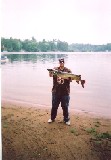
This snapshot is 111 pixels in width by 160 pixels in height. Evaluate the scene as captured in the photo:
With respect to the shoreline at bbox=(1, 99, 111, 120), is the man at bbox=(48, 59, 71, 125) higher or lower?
higher

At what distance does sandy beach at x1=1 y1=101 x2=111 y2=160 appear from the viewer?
4.03 meters

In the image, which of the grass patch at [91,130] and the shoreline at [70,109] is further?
the shoreline at [70,109]

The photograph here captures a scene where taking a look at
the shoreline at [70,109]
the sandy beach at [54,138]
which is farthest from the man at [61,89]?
the shoreline at [70,109]

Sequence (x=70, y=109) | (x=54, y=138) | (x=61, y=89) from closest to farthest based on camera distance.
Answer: (x=54, y=138), (x=61, y=89), (x=70, y=109)

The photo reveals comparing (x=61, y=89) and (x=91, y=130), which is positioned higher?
(x=61, y=89)

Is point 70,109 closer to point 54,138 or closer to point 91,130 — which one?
point 91,130

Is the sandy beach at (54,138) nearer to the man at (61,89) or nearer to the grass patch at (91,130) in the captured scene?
the grass patch at (91,130)

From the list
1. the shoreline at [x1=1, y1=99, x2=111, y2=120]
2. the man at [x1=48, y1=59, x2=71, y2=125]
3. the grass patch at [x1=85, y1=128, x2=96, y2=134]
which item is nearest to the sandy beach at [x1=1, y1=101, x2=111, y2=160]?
the grass patch at [x1=85, y1=128, x2=96, y2=134]

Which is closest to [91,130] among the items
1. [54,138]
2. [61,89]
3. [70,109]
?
[54,138]

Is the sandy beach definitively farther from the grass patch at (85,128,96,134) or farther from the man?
the man

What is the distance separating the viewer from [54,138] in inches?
172

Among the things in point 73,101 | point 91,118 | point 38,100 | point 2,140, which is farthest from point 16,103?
point 2,140

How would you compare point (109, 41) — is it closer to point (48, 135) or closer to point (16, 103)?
point (48, 135)

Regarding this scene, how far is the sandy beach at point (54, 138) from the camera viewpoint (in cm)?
403
